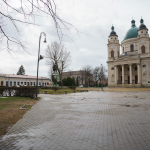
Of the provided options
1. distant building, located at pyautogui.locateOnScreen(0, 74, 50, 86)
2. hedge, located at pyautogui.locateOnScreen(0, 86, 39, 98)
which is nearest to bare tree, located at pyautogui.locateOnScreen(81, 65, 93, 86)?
distant building, located at pyautogui.locateOnScreen(0, 74, 50, 86)

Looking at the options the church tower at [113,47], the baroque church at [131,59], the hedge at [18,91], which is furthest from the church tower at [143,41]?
the hedge at [18,91]

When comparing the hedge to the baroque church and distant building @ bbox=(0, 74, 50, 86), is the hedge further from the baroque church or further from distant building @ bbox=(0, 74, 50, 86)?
distant building @ bbox=(0, 74, 50, 86)

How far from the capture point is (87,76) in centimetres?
8631

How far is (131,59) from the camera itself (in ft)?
184

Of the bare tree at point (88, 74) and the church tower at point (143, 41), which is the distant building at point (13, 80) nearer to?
the bare tree at point (88, 74)

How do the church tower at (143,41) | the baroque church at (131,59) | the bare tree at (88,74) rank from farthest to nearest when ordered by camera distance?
the bare tree at (88,74) < the church tower at (143,41) < the baroque church at (131,59)

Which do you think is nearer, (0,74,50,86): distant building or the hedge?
the hedge

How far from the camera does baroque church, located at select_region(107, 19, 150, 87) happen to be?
54.9 m

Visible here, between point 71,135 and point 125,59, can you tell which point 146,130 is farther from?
point 125,59

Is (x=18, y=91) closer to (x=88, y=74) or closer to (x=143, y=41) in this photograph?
(x=143, y=41)

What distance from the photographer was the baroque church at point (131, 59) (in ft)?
180

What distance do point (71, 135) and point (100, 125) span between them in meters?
1.62

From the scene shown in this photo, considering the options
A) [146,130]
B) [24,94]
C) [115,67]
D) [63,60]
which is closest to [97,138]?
[146,130]

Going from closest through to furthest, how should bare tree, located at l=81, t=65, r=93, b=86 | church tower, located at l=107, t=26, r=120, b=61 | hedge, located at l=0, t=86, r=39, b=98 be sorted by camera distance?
hedge, located at l=0, t=86, r=39, b=98, church tower, located at l=107, t=26, r=120, b=61, bare tree, located at l=81, t=65, r=93, b=86
